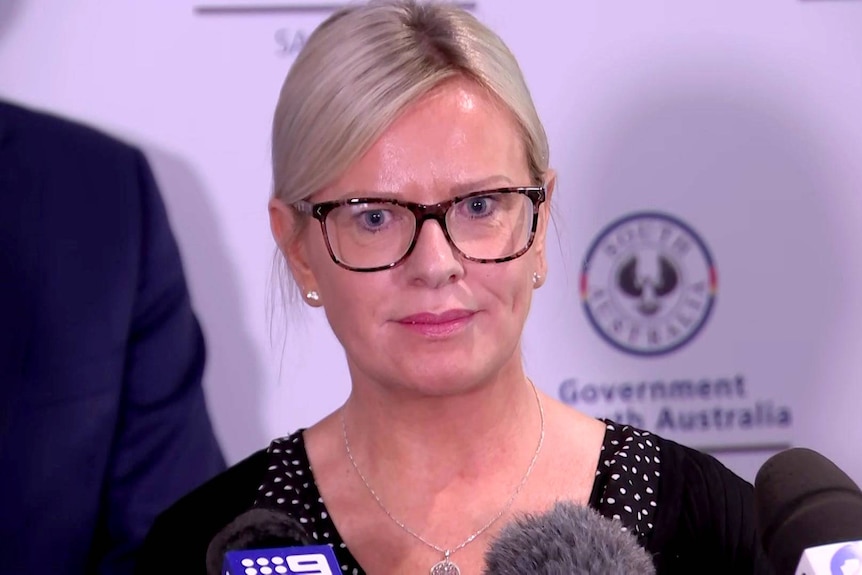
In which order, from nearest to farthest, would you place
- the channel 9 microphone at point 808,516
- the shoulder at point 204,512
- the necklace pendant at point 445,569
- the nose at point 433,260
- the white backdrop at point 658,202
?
1. the channel 9 microphone at point 808,516
2. the nose at point 433,260
3. the necklace pendant at point 445,569
4. the shoulder at point 204,512
5. the white backdrop at point 658,202

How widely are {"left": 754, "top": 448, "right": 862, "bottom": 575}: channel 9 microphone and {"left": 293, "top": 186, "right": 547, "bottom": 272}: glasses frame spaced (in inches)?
18.1

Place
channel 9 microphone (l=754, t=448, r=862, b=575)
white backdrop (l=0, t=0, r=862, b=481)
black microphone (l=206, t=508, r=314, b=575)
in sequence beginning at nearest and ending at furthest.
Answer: channel 9 microphone (l=754, t=448, r=862, b=575), black microphone (l=206, t=508, r=314, b=575), white backdrop (l=0, t=0, r=862, b=481)

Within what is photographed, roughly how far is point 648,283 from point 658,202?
137 mm

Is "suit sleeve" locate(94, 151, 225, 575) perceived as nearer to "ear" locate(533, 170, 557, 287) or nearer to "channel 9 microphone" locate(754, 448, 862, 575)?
"ear" locate(533, 170, 557, 287)

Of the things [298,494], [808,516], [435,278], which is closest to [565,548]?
[808,516]

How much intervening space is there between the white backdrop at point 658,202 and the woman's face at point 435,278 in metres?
0.61

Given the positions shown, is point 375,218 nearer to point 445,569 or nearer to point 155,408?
point 445,569

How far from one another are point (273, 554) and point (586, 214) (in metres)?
1.24

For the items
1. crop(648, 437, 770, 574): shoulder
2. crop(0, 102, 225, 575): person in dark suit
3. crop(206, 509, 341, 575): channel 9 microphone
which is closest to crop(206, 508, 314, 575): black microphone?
crop(206, 509, 341, 575): channel 9 microphone

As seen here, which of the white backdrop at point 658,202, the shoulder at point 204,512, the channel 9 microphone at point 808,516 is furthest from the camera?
the white backdrop at point 658,202

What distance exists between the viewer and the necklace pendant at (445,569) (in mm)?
1523

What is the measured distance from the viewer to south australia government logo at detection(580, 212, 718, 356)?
2.13 meters

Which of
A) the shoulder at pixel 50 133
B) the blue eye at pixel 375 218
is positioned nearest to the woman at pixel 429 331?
the blue eye at pixel 375 218

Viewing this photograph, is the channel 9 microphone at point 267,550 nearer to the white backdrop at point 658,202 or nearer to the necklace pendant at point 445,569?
the necklace pendant at point 445,569
